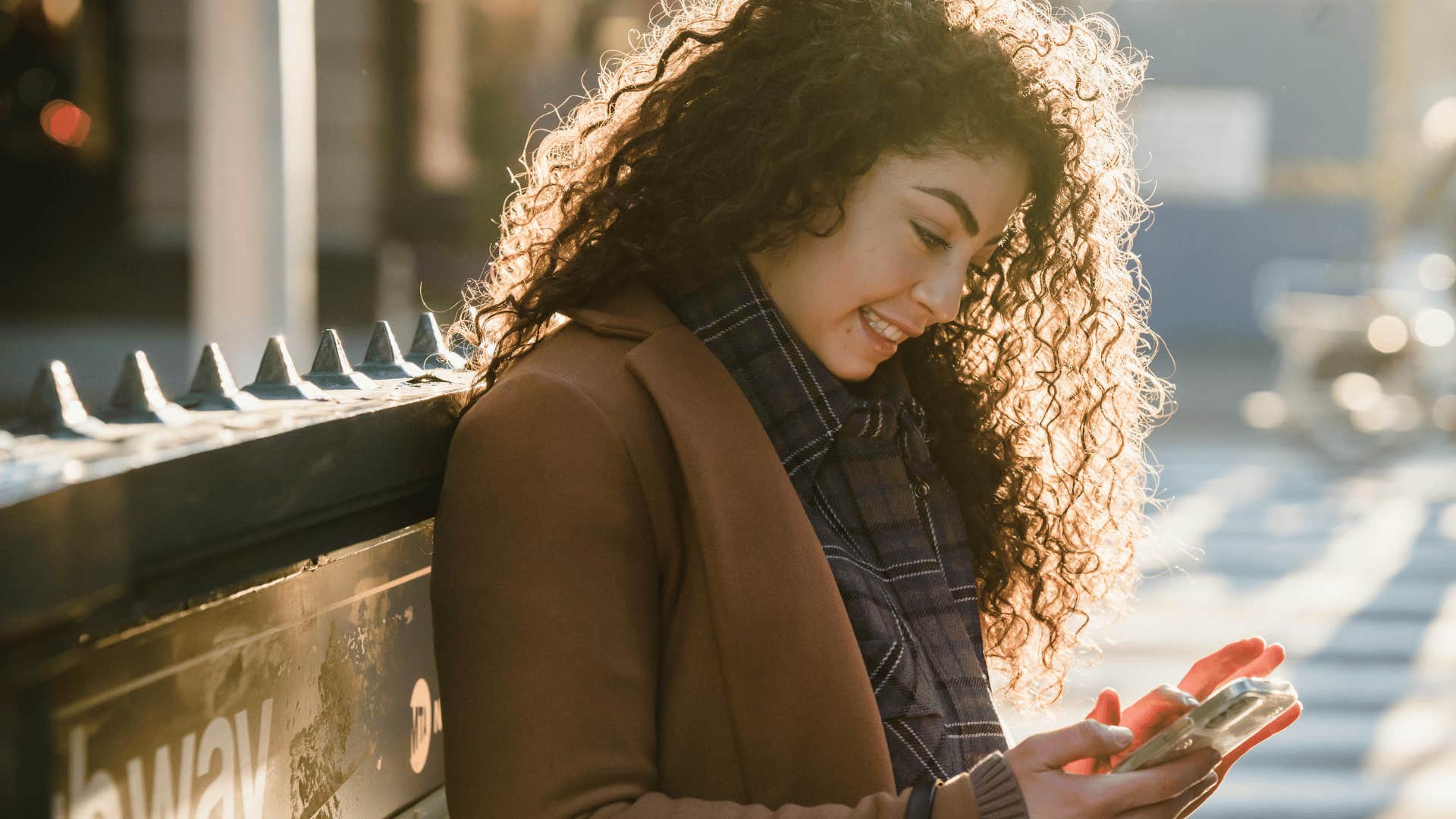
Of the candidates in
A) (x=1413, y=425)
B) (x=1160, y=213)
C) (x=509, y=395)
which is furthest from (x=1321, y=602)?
(x=1160, y=213)

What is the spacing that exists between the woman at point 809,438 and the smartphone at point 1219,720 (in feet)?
0.06

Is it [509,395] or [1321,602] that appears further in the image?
[1321,602]

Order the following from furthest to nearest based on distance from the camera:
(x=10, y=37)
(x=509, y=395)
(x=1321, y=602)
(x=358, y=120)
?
1. (x=358, y=120)
2. (x=10, y=37)
3. (x=1321, y=602)
4. (x=509, y=395)

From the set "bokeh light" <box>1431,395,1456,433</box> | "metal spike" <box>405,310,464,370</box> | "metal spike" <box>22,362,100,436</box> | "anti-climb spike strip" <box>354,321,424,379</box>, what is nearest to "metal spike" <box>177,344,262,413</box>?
"metal spike" <box>22,362,100,436</box>

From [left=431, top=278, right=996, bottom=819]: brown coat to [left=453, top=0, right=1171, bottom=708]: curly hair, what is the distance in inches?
9.3

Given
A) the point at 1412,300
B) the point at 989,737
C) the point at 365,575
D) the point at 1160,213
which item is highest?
the point at 1160,213

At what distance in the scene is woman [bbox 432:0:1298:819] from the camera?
4.43 feet

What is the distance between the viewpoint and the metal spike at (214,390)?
129cm

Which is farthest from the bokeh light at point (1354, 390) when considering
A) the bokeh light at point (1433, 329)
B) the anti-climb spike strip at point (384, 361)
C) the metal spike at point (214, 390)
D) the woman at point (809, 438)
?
the metal spike at point (214, 390)

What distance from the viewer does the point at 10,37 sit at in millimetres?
11969

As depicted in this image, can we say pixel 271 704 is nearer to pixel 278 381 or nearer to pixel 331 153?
pixel 278 381

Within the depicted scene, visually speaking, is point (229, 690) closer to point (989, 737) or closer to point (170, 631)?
point (170, 631)

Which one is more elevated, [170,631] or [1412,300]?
[1412,300]

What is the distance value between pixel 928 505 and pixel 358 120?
43.1 feet
